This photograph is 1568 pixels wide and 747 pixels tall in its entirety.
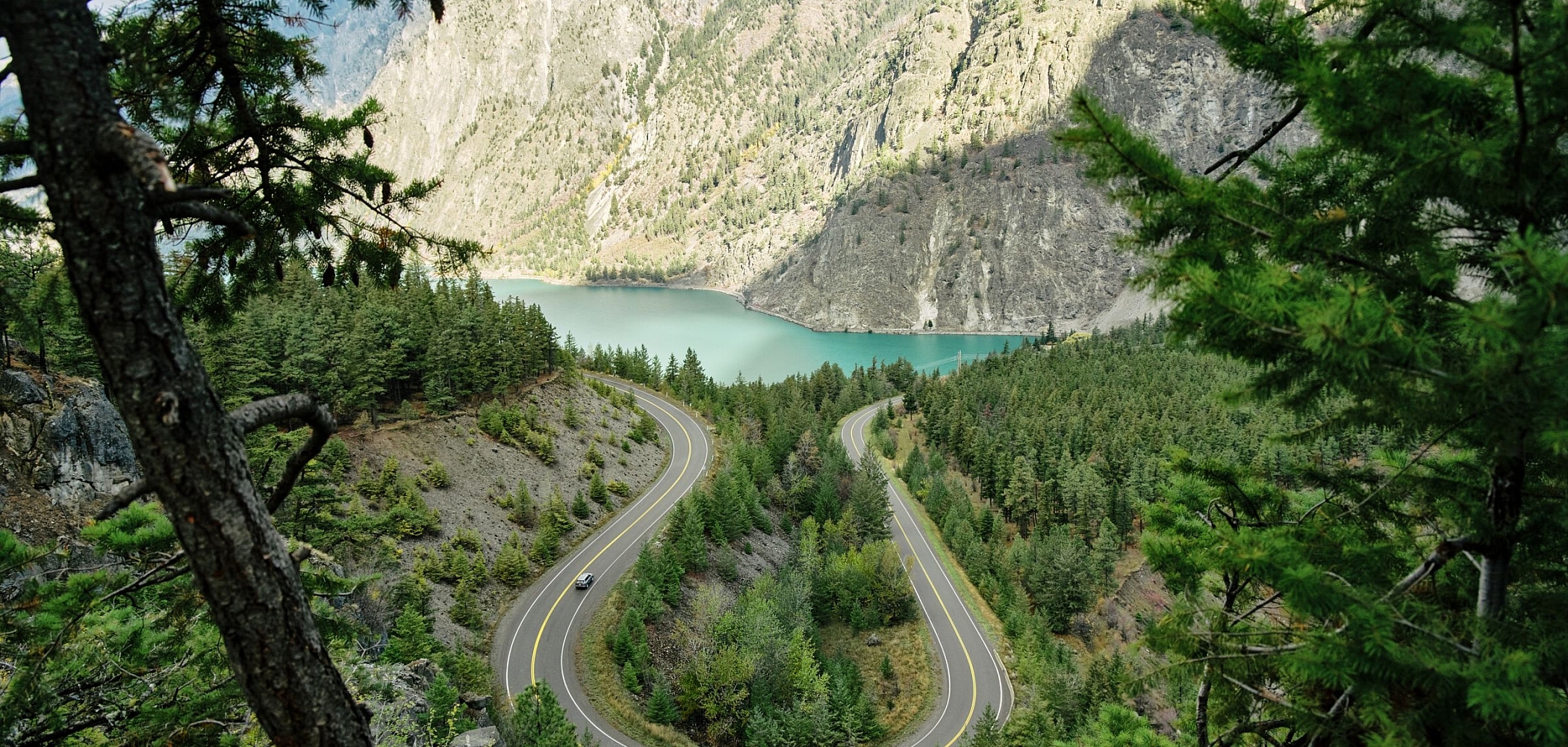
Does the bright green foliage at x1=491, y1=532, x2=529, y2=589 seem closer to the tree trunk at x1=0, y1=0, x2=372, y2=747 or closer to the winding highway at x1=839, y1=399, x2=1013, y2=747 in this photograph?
the winding highway at x1=839, y1=399, x2=1013, y2=747

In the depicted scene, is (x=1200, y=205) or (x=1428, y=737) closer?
(x=1428, y=737)

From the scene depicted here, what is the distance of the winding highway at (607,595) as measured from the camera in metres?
23.7

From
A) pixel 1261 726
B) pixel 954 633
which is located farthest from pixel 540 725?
pixel 954 633

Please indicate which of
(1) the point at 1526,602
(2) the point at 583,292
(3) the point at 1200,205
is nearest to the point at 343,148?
(3) the point at 1200,205

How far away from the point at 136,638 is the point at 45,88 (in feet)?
12.7

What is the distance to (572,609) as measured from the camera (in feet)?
89.6

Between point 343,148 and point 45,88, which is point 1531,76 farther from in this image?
point 343,148

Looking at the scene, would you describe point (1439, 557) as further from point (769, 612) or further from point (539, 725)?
point (769, 612)

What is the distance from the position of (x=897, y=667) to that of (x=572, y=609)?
15805 millimetres

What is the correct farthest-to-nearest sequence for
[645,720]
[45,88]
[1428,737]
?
[645,720] < [1428,737] < [45,88]

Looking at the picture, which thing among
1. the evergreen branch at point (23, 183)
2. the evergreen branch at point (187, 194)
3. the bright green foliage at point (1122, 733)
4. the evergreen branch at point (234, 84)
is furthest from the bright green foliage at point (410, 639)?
the evergreen branch at point (187, 194)

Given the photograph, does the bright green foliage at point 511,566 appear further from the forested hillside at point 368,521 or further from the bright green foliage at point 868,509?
the bright green foliage at point 868,509

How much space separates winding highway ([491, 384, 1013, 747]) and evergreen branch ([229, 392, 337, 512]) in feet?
71.5

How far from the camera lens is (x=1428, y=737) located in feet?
8.25
